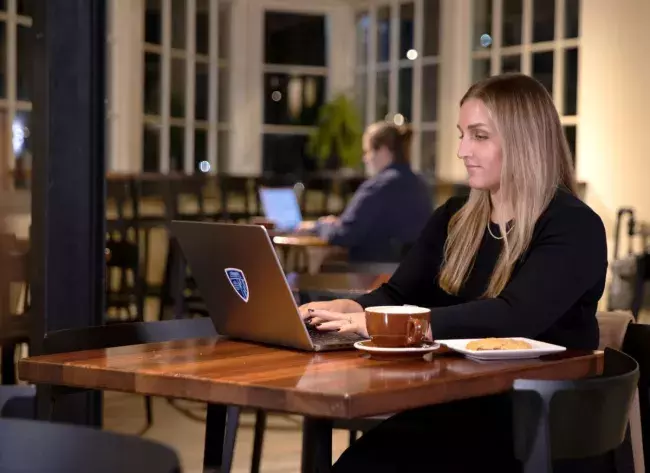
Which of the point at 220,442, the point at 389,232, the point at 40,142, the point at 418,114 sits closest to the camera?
the point at 220,442

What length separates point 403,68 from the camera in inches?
419

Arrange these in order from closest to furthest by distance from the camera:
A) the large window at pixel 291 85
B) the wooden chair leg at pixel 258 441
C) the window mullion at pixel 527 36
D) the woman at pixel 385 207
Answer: the wooden chair leg at pixel 258 441 → the woman at pixel 385 207 → the window mullion at pixel 527 36 → the large window at pixel 291 85

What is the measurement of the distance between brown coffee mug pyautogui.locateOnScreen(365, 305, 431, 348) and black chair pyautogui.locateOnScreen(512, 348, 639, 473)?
226 millimetres

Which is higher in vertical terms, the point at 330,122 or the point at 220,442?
the point at 330,122

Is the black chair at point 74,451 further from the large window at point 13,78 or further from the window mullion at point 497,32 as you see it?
the window mullion at point 497,32

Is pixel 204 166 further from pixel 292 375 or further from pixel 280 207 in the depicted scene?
pixel 292 375

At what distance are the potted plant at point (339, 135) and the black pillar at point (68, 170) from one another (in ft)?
25.2

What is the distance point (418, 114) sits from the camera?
1047 centimetres

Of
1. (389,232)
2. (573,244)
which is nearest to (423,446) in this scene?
(573,244)

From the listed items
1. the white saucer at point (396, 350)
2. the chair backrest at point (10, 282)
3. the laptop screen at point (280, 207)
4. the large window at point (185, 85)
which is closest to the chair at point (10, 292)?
the chair backrest at point (10, 282)

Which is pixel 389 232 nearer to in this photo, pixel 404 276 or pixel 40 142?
pixel 40 142

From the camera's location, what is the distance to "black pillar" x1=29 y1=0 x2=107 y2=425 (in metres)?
2.94

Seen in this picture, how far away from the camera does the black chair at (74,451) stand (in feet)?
3.34

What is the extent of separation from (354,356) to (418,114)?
8816 mm
